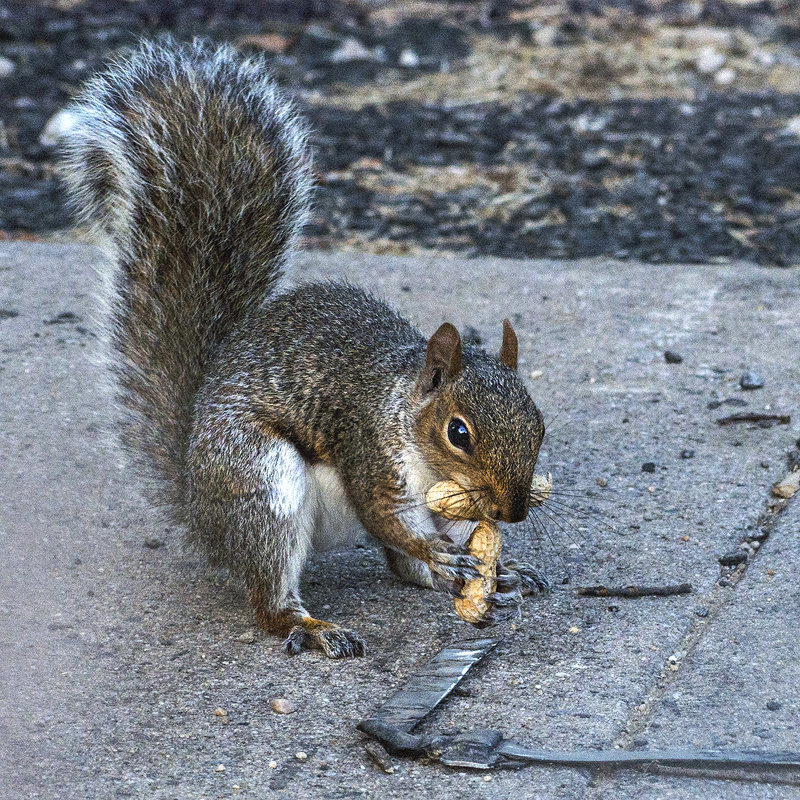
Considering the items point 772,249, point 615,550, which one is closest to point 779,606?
point 615,550

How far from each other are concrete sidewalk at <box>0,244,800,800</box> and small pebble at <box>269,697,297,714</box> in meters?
0.02

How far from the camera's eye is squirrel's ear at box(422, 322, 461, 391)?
2.68 metres

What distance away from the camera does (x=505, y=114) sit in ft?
21.0

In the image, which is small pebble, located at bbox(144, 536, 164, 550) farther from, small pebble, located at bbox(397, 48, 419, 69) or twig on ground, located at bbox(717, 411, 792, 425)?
small pebble, located at bbox(397, 48, 419, 69)

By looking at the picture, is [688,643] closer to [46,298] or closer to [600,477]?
[600,477]

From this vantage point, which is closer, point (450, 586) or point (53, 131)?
point (450, 586)

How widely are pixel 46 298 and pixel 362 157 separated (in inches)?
80.1

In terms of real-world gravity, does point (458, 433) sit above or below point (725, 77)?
below

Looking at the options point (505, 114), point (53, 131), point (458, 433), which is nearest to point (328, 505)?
point (458, 433)

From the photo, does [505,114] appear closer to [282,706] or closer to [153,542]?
[153,542]

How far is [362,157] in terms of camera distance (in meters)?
5.97

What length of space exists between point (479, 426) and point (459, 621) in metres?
0.52

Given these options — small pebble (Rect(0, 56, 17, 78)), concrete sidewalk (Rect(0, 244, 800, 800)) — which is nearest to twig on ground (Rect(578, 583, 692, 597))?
concrete sidewalk (Rect(0, 244, 800, 800))

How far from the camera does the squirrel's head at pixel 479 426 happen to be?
254 centimetres
